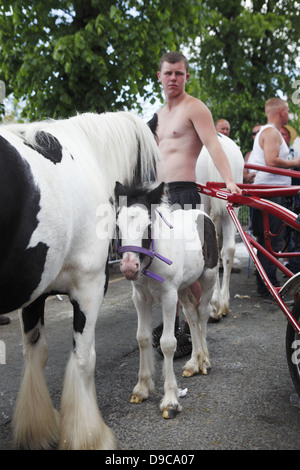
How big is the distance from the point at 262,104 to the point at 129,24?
32.5ft

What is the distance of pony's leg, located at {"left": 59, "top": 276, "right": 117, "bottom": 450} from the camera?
2.11 metres

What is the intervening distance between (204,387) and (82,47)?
527cm

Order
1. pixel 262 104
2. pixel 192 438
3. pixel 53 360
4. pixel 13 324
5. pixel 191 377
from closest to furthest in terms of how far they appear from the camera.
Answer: pixel 192 438 → pixel 191 377 → pixel 53 360 → pixel 13 324 → pixel 262 104

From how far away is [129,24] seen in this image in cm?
694

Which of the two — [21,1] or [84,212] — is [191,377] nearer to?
[84,212]

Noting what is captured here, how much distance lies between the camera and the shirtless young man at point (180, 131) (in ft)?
11.0

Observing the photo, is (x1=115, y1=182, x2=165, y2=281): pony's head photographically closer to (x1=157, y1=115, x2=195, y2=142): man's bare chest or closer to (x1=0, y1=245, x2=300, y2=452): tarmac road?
(x1=0, y1=245, x2=300, y2=452): tarmac road

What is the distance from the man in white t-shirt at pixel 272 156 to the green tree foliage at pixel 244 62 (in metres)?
10.3

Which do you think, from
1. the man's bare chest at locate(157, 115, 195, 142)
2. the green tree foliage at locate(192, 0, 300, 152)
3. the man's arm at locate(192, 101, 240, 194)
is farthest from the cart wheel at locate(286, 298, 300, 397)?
the green tree foliage at locate(192, 0, 300, 152)

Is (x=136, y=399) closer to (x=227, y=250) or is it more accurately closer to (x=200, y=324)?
(x=200, y=324)

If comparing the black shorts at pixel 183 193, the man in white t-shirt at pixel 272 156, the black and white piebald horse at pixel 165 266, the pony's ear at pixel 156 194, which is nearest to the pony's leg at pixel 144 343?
the black and white piebald horse at pixel 165 266

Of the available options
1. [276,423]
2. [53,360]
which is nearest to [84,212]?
[276,423]

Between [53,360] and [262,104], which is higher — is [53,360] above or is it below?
below

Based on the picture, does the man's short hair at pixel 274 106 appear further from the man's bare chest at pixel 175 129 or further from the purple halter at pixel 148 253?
the purple halter at pixel 148 253
